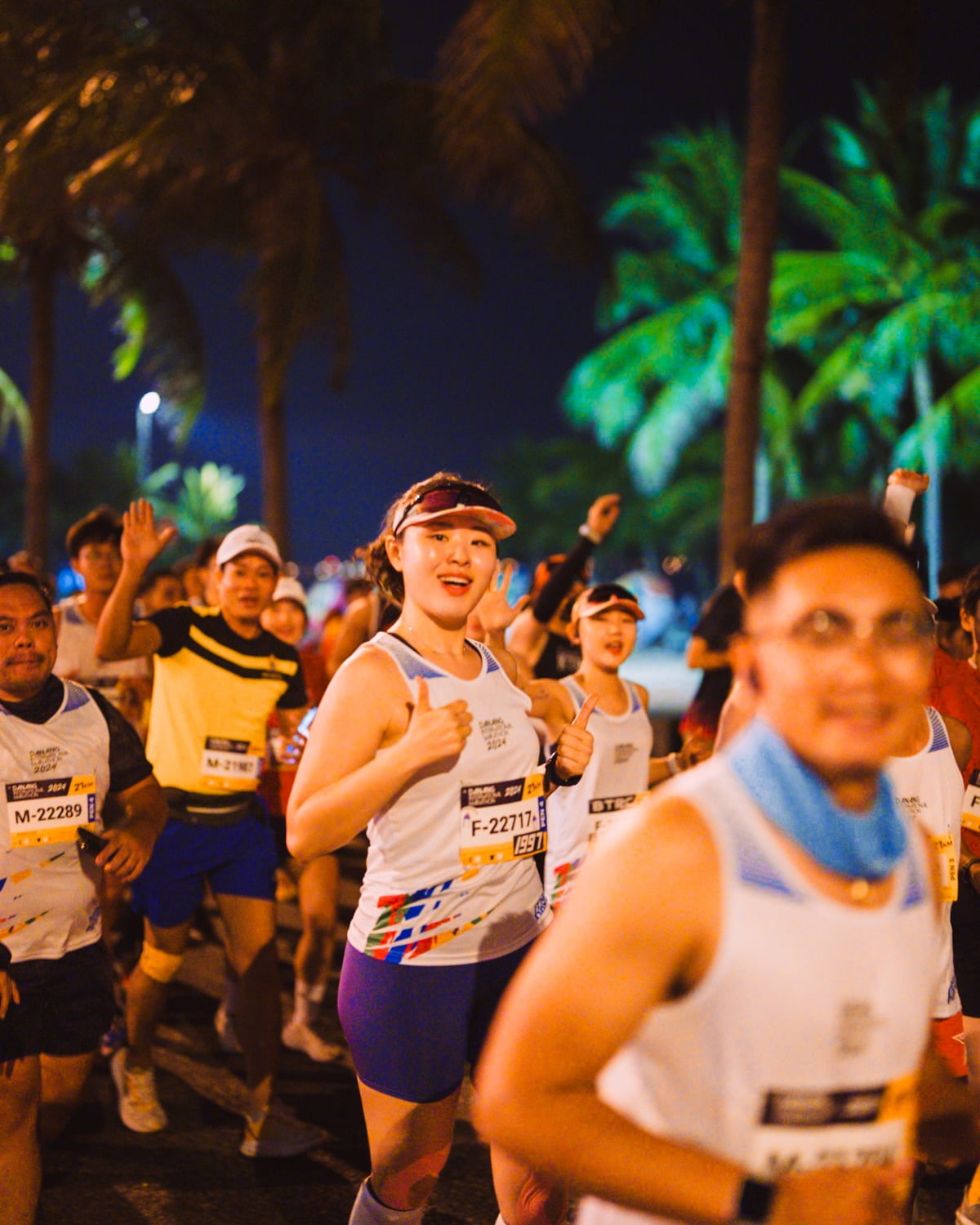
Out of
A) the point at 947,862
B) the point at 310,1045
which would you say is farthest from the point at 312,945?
the point at 947,862

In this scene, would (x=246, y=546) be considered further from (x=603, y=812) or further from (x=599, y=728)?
(x=603, y=812)

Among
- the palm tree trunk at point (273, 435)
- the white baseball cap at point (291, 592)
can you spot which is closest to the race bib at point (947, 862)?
the white baseball cap at point (291, 592)

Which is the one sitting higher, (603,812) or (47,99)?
(47,99)

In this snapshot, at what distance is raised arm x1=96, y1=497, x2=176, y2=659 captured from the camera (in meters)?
4.62

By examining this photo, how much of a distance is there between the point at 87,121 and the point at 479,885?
1219 centimetres

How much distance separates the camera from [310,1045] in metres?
5.64

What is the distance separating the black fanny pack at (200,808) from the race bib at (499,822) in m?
2.20

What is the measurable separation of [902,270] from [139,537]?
28.1 m

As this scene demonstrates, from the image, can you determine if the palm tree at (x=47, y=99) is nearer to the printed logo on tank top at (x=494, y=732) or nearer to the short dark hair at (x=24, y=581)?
the short dark hair at (x=24, y=581)

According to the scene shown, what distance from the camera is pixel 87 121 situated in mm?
12633

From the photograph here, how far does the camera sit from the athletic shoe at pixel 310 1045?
5.59 m

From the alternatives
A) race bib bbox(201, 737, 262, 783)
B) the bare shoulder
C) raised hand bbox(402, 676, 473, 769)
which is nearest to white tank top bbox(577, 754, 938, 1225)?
raised hand bbox(402, 676, 473, 769)

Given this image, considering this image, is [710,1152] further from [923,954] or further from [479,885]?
[479,885]

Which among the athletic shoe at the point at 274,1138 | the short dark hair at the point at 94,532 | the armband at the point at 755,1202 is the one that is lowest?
the athletic shoe at the point at 274,1138
